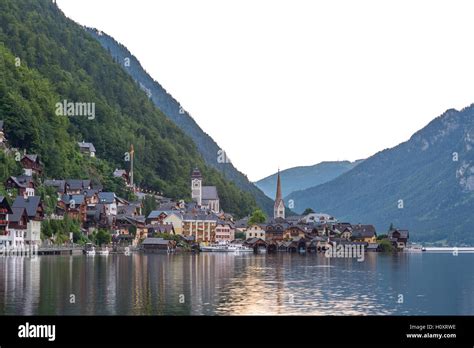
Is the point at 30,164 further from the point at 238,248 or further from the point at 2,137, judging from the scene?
the point at 238,248

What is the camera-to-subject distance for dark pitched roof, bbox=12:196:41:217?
109 meters

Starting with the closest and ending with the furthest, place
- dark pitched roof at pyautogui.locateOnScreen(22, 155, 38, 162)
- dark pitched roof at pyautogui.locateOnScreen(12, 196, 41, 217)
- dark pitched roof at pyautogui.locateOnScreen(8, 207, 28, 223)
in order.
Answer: dark pitched roof at pyautogui.locateOnScreen(8, 207, 28, 223) → dark pitched roof at pyautogui.locateOnScreen(12, 196, 41, 217) → dark pitched roof at pyautogui.locateOnScreen(22, 155, 38, 162)

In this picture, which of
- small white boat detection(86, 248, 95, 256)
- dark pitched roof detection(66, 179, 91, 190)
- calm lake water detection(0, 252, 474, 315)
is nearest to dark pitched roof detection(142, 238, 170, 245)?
dark pitched roof detection(66, 179, 91, 190)

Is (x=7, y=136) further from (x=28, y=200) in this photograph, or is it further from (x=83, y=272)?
(x=83, y=272)

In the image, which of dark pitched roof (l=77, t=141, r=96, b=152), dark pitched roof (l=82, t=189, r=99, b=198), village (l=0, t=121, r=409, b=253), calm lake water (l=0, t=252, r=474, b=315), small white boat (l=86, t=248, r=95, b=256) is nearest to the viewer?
calm lake water (l=0, t=252, r=474, b=315)

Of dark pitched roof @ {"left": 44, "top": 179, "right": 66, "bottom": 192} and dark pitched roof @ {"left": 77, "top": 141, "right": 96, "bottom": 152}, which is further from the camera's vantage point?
dark pitched roof @ {"left": 77, "top": 141, "right": 96, "bottom": 152}

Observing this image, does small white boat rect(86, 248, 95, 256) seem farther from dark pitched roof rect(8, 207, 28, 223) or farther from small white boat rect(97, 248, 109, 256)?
dark pitched roof rect(8, 207, 28, 223)

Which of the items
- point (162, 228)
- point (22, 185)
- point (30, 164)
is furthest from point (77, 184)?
point (22, 185)

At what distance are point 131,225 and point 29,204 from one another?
40.2 meters

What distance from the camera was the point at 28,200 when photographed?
11056 centimetres

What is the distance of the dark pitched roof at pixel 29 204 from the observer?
109m

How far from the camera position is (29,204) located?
109812 mm

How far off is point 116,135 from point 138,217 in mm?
48669
